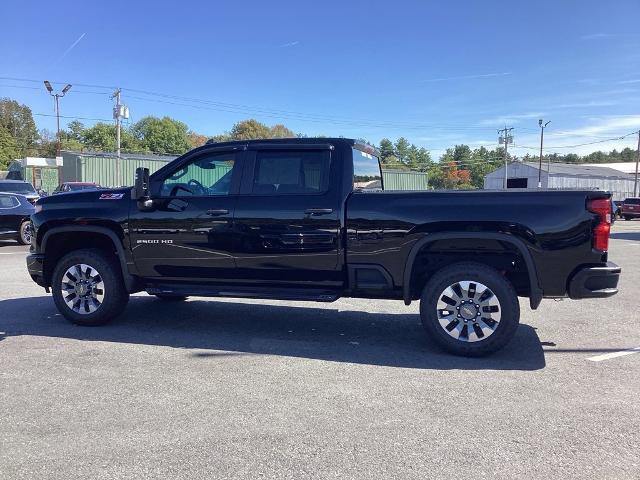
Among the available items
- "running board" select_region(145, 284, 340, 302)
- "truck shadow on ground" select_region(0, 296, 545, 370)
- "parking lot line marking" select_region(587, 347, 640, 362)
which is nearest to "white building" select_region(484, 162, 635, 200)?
"truck shadow on ground" select_region(0, 296, 545, 370)

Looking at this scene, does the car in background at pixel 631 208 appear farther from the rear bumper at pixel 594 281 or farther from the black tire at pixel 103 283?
the black tire at pixel 103 283

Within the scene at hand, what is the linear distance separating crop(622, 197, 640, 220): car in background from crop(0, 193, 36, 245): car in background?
36889 mm

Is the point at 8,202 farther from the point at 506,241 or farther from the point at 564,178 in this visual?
the point at 564,178

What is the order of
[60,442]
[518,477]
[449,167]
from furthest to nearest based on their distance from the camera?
[449,167]
[60,442]
[518,477]

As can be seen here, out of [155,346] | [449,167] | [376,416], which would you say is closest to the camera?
[376,416]

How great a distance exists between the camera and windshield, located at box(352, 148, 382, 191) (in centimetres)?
569

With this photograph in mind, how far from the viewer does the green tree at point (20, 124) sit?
9350 cm

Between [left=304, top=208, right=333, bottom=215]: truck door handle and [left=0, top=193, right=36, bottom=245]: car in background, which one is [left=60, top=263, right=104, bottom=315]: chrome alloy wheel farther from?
[left=0, top=193, right=36, bottom=245]: car in background

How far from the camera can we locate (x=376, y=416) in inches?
146

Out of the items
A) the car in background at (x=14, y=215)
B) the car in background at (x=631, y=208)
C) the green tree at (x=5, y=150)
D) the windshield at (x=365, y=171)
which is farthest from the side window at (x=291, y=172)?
the green tree at (x=5, y=150)

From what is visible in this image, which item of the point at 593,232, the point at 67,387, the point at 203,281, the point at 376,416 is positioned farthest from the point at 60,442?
the point at 593,232

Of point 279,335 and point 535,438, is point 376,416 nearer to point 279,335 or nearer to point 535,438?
A: point 535,438

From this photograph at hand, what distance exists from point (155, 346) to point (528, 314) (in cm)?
458

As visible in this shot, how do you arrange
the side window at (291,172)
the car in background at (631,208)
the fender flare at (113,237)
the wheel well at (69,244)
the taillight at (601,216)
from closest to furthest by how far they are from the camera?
the taillight at (601,216), the side window at (291,172), the fender flare at (113,237), the wheel well at (69,244), the car in background at (631,208)
